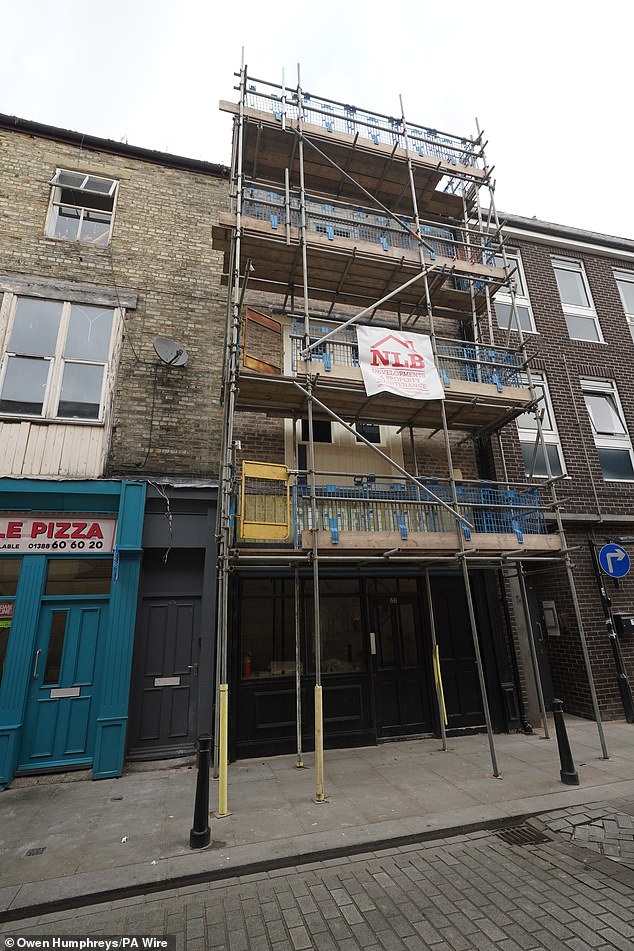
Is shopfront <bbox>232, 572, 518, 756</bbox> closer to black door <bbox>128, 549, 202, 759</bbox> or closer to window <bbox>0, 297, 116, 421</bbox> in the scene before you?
black door <bbox>128, 549, 202, 759</bbox>

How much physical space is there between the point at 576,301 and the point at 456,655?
10468 millimetres

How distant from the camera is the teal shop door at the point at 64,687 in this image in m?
6.70

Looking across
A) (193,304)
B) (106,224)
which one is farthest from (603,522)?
(106,224)

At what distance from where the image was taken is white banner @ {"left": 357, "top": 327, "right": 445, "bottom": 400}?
7922mm

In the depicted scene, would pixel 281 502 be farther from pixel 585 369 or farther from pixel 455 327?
pixel 585 369

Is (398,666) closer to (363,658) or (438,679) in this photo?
(363,658)

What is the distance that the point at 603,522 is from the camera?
10258 millimetres

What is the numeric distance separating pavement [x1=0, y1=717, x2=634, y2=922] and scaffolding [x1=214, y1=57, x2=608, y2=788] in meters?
0.60

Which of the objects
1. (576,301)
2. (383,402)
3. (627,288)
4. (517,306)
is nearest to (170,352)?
(383,402)

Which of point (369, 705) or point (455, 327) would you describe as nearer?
point (369, 705)

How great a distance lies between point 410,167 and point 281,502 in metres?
7.78

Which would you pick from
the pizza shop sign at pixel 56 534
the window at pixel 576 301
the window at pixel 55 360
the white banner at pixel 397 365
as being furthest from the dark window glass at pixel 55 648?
the window at pixel 576 301

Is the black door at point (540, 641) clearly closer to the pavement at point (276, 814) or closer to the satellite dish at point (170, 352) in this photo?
the pavement at point (276, 814)

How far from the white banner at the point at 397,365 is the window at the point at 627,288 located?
8.97 m
